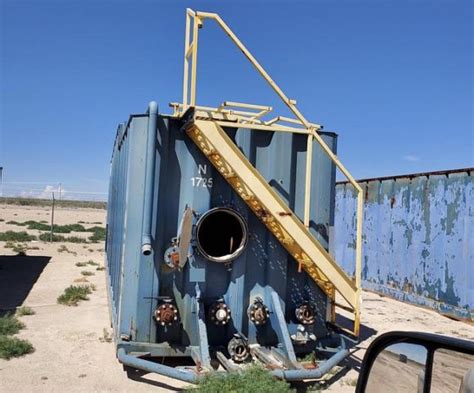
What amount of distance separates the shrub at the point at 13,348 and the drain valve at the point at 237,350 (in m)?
2.66

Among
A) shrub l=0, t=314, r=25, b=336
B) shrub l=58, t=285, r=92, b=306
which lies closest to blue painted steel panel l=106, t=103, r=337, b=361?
shrub l=0, t=314, r=25, b=336

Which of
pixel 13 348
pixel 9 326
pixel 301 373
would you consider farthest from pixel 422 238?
pixel 13 348

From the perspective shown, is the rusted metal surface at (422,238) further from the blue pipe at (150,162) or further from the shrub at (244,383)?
the blue pipe at (150,162)

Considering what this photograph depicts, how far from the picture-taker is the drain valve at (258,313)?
5.93m

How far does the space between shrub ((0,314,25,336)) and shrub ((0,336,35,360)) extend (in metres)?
0.63

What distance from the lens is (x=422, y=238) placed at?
1177 centimetres

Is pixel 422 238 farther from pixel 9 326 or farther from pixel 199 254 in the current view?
pixel 9 326

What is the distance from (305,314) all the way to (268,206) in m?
1.57

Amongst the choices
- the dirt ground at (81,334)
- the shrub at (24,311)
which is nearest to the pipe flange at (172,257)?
the dirt ground at (81,334)

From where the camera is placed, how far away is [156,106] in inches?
224

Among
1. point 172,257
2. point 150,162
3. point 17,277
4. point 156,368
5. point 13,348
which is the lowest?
point 17,277

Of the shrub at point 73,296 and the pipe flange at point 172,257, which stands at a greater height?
the pipe flange at point 172,257

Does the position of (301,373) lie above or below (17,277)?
above

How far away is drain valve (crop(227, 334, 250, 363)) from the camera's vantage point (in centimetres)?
570
